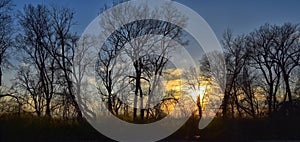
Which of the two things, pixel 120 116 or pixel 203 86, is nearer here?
pixel 120 116

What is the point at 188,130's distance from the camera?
19.8 metres

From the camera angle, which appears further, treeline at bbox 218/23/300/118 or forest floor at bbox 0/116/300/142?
treeline at bbox 218/23/300/118

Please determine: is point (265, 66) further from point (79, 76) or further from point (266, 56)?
point (79, 76)

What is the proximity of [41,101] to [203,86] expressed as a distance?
36.5 ft

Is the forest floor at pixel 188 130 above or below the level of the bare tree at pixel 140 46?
below

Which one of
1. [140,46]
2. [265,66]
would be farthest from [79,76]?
[265,66]

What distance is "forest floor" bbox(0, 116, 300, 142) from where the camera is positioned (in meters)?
16.9

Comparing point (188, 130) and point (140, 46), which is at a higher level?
point (140, 46)

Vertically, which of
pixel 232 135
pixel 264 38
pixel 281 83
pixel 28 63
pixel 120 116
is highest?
pixel 264 38

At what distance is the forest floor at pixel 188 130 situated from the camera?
16875mm

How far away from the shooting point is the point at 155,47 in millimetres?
22672

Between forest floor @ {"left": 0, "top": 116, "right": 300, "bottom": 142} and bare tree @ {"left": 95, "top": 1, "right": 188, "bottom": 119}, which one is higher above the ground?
bare tree @ {"left": 95, "top": 1, "right": 188, "bottom": 119}

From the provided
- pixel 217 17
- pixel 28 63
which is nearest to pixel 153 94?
pixel 217 17

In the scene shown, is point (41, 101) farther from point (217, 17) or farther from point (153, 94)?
point (217, 17)
